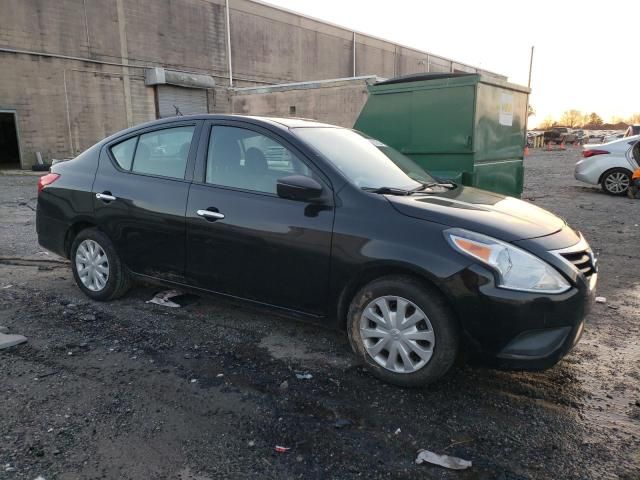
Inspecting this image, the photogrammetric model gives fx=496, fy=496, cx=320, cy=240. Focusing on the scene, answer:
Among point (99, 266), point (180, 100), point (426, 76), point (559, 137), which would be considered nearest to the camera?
point (99, 266)

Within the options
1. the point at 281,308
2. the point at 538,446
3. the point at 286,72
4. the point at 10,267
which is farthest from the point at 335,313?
the point at 286,72

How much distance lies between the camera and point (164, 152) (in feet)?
13.7

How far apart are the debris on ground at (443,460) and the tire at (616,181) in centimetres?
1189

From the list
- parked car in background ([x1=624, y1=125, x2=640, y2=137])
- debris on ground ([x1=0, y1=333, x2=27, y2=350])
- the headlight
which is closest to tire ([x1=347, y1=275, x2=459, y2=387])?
the headlight

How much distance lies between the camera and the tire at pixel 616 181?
11992 millimetres

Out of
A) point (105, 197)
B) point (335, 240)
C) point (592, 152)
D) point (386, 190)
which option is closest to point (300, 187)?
point (335, 240)

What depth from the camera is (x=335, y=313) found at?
3.35 meters

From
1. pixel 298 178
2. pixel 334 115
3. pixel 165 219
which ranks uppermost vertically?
pixel 334 115

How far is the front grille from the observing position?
9.71ft

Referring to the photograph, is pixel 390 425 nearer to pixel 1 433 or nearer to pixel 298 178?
pixel 298 178

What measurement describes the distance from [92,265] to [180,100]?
845 inches

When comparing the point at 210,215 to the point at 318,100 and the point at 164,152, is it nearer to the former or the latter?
the point at 164,152

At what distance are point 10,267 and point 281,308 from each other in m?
3.98

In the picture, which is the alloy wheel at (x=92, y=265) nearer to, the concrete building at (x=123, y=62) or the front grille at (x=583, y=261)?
the front grille at (x=583, y=261)
